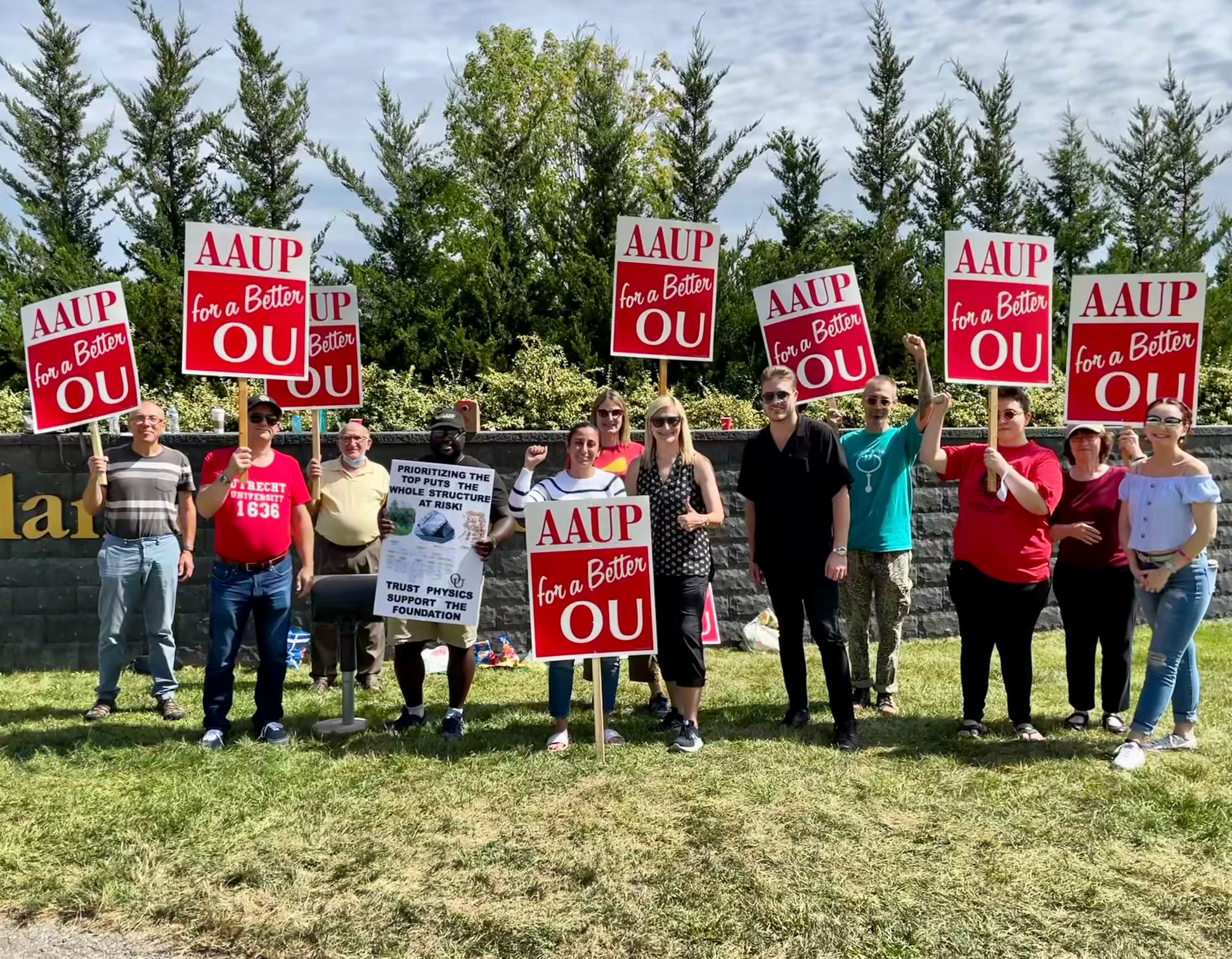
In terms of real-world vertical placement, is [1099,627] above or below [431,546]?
below

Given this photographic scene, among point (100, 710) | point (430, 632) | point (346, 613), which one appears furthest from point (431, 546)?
point (100, 710)

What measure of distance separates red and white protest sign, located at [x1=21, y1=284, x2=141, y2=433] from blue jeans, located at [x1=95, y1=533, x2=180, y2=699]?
0.81 metres

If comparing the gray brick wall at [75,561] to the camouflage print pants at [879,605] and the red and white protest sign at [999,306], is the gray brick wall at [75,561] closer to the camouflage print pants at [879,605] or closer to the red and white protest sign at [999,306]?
the camouflage print pants at [879,605]

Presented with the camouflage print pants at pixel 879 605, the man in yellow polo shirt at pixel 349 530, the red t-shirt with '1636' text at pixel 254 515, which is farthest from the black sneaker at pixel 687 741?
the man in yellow polo shirt at pixel 349 530

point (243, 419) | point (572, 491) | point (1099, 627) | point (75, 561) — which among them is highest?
point (243, 419)

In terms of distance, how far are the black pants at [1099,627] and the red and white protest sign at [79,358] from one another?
5.73 m

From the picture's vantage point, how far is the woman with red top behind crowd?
18.2 ft

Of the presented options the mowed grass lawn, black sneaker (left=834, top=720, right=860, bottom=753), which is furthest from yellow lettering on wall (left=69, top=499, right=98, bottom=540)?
black sneaker (left=834, top=720, right=860, bottom=753)

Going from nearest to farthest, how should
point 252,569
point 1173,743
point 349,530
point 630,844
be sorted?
point 630,844 → point 1173,743 → point 252,569 → point 349,530

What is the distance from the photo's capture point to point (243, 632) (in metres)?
5.88

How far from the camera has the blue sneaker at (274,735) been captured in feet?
18.7

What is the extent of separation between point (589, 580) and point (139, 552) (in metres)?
2.97

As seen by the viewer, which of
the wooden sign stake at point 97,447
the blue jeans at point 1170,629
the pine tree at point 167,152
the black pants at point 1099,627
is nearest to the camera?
the blue jeans at point 1170,629

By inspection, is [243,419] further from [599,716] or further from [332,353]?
[599,716]
